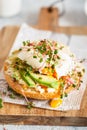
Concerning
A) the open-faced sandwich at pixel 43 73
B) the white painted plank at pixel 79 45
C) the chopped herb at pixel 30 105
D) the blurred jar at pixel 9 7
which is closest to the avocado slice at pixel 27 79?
the open-faced sandwich at pixel 43 73

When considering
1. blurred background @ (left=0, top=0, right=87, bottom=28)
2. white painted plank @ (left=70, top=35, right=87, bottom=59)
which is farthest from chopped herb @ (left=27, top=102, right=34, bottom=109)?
blurred background @ (left=0, top=0, right=87, bottom=28)

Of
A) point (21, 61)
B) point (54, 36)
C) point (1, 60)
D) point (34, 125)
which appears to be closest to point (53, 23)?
point (54, 36)

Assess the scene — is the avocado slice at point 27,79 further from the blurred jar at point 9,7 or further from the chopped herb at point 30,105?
the blurred jar at point 9,7

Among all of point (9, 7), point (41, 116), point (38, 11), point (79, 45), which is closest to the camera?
point (41, 116)

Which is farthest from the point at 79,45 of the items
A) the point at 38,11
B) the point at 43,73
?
the point at 38,11

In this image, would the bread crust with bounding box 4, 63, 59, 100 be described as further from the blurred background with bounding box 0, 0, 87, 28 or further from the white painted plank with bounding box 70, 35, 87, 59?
the blurred background with bounding box 0, 0, 87, 28

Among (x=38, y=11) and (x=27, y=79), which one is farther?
(x=38, y=11)

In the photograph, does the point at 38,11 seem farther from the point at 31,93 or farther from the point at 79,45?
the point at 31,93
